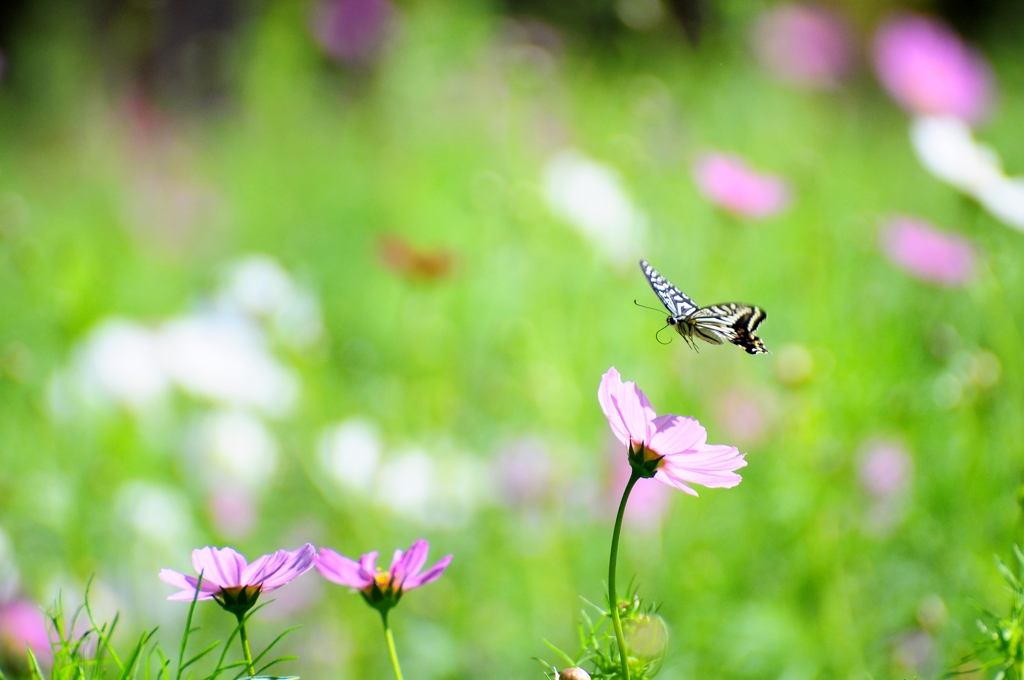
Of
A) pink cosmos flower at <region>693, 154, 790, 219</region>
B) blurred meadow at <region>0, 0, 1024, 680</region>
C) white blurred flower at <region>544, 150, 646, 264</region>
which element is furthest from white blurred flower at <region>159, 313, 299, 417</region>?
pink cosmos flower at <region>693, 154, 790, 219</region>

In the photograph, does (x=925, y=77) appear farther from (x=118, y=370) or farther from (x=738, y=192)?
(x=118, y=370)

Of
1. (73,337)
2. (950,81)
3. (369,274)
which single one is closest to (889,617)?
(73,337)

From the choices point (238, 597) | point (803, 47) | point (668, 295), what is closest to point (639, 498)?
point (668, 295)

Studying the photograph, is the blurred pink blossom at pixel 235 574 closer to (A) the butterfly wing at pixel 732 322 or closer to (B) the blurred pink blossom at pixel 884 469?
(A) the butterfly wing at pixel 732 322

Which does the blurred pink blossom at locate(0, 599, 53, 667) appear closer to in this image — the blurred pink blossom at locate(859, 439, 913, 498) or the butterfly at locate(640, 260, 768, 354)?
the butterfly at locate(640, 260, 768, 354)

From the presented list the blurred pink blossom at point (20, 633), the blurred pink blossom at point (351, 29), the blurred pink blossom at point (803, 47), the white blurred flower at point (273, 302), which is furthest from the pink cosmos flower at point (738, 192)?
the blurred pink blossom at point (351, 29)
